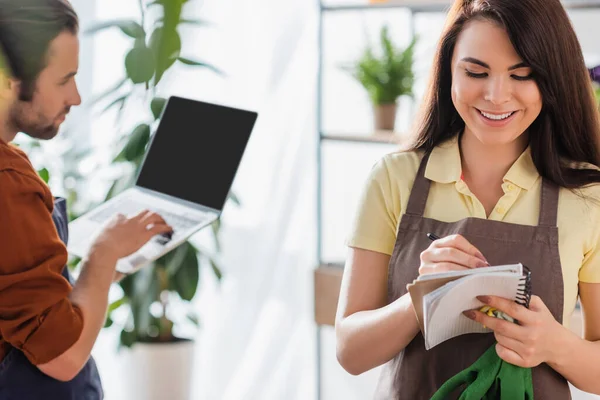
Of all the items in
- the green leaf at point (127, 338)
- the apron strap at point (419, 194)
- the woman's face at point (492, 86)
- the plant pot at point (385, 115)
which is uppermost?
the woman's face at point (492, 86)

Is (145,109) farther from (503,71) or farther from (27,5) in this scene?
(503,71)

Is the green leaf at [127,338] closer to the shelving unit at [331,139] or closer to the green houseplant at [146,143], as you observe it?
the green houseplant at [146,143]

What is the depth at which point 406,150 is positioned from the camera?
1.69m

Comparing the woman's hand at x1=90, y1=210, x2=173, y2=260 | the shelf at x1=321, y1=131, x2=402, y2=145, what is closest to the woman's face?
the woman's hand at x1=90, y1=210, x2=173, y2=260

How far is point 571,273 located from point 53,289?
876mm

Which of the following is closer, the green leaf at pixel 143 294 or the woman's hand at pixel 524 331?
the woman's hand at pixel 524 331

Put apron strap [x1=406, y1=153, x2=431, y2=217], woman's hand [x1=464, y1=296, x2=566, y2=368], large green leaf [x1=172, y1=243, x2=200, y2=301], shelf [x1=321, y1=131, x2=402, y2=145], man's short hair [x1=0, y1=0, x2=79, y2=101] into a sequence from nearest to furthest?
woman's hand [x1=464, y1=296, x2=566, y2=368], man's short hair [x1=0, y1=0, x2=79, y2=101], apron strap [x1=406, y1=153, x2=431, y2=217], shelf [x1=321, y1=131, x2=402, y2=145], large green leaf [x1=172, y1=243, x2=200, y2=301]

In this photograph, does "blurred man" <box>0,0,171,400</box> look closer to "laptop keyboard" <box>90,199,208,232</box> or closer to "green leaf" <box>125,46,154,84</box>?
"laptop keyboard" <box>90,199,208,232</box>

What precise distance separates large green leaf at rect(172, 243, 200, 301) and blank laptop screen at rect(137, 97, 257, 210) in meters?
1.05

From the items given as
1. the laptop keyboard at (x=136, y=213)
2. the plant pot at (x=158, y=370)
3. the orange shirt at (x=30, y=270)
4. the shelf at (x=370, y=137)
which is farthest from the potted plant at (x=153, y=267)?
the orange shirt at (x=30, y=270)

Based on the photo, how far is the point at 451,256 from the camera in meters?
1.38

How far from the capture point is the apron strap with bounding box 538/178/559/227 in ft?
5.08

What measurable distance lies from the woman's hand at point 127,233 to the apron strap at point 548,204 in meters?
0.75

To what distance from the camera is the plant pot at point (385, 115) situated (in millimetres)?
3125
